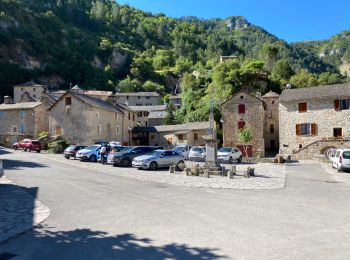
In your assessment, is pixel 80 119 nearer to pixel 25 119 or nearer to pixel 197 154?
pixel 25 119

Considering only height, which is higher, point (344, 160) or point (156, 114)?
point (156, 114)

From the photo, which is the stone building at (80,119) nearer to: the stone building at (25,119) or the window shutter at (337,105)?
the stone building at (25,119)

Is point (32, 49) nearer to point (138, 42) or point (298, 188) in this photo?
point (138, 42)

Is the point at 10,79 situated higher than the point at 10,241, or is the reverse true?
the point at 10,79

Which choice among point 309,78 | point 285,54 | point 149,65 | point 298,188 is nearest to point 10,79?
point 149,65

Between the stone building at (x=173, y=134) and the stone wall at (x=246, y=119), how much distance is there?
24.8ft

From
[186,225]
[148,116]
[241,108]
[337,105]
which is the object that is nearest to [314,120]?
[337,105]

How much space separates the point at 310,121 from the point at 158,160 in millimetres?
24077

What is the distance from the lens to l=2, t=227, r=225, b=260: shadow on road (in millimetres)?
6809

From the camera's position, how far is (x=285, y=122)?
4472 cm

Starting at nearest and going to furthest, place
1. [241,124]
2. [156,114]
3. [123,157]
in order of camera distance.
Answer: [123,157] < [241,124] < [156,114]

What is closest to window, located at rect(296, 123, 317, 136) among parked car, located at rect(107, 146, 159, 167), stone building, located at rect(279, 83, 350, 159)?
stone building, located at rect(279, 83, 350, 159)

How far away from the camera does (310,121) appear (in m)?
43.0

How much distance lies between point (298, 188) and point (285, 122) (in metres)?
28.7
